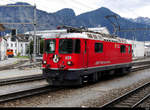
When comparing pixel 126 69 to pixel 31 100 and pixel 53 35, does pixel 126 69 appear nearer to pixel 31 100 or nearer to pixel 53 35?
pixel 53 35

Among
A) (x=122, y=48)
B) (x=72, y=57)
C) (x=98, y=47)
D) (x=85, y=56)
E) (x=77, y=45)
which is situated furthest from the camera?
(x=122, y=48)

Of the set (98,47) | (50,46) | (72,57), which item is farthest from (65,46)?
(98,47)

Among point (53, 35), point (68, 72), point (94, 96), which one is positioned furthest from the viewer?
point (53, 35)

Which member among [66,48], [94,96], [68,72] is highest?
[66,48]

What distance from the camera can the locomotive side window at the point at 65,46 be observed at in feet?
44.9

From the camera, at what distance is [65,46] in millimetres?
13805

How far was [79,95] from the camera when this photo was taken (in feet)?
39.0

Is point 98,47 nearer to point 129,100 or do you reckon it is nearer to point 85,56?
point 85,56

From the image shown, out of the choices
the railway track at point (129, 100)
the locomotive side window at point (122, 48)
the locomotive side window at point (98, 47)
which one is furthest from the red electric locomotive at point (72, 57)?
the locomotive side window at point (122, 48)

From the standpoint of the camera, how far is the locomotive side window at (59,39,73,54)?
13.7 m

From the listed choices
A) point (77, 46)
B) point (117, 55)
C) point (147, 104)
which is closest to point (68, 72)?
point (77, 46)

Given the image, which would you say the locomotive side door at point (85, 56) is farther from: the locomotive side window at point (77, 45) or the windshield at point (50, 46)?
the windshield at point (50, 46)

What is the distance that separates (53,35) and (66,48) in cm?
146

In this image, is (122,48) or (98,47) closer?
(98,47)
